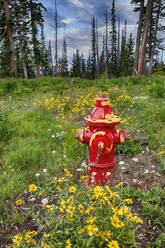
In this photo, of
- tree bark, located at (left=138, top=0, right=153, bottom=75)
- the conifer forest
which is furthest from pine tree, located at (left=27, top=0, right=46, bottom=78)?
the conifer forest

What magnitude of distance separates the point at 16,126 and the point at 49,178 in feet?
6.48

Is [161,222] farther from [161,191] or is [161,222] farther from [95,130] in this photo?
[95,130]

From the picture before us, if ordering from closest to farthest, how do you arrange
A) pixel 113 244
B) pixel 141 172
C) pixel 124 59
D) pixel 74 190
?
pixel 113 244 → pixel 74 190 → pixel 141 172 → pixel 124 59

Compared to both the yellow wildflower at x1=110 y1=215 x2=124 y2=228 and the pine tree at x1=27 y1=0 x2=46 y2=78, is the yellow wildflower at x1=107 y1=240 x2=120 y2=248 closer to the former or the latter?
the yellow wildflower at x1=110 y1=215 x2=124 y2=228

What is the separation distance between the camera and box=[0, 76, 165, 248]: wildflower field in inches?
51.9

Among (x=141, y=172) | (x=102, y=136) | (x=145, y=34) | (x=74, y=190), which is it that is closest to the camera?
(x=74, y=190)

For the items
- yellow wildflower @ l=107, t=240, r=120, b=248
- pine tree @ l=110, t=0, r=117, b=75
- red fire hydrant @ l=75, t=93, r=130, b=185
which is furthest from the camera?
pine tree @ l=110, t=0, r=117, b=75

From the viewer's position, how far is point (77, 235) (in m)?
1.31

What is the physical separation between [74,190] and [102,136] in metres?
0.80

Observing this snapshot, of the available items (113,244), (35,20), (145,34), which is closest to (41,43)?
(35,20)

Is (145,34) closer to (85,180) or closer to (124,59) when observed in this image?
(85,180)

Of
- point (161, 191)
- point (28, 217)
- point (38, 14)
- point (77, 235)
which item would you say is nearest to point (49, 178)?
point (28, 217)

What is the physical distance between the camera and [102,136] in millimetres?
2031

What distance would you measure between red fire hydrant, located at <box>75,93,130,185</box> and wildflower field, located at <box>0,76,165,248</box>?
0.57 feet
